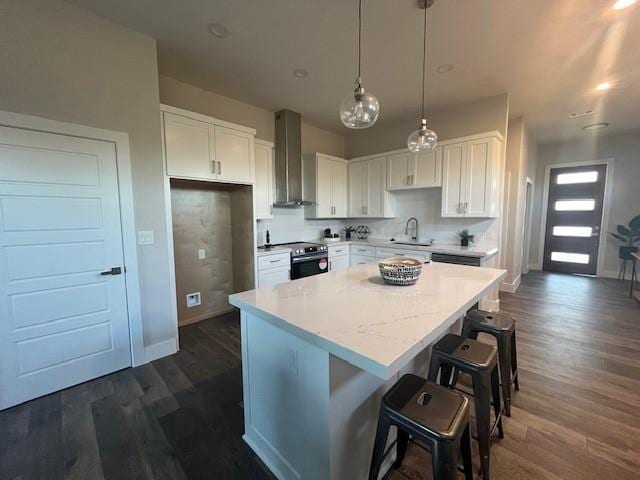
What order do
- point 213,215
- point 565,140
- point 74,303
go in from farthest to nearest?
point 565,140 < point 213,215 < point 74,303

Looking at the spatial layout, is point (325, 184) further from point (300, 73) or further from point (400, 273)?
point (400, 273)

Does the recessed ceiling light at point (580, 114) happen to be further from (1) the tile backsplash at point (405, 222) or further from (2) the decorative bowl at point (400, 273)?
(2) the decorative bowl at point (400, 273)

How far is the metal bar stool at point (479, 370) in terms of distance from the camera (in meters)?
1.34

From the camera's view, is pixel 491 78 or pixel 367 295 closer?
pixel 367 295

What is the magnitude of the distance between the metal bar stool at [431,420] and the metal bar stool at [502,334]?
80 centimetres

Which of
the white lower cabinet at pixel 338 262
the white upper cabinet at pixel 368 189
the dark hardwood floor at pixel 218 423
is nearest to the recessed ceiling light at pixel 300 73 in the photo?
the white upper cabinet at pixel 368 189

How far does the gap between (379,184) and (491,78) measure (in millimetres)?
1915

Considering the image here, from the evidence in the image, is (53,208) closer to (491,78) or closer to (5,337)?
(5,337)

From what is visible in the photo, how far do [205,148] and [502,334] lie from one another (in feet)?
10.3

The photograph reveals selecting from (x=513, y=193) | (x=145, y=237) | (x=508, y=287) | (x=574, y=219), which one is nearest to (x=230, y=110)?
(x=145, y=237)

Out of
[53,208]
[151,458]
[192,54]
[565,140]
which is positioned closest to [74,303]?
[53,208]

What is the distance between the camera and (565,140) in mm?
5734

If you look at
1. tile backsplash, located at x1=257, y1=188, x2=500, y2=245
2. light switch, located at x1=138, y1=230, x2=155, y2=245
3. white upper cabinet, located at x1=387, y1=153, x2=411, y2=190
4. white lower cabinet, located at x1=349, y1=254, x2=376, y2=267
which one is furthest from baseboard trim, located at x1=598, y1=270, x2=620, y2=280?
light switch, located at x1=138, y1=230, x2=155, y2=245

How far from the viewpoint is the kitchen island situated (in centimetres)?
105
